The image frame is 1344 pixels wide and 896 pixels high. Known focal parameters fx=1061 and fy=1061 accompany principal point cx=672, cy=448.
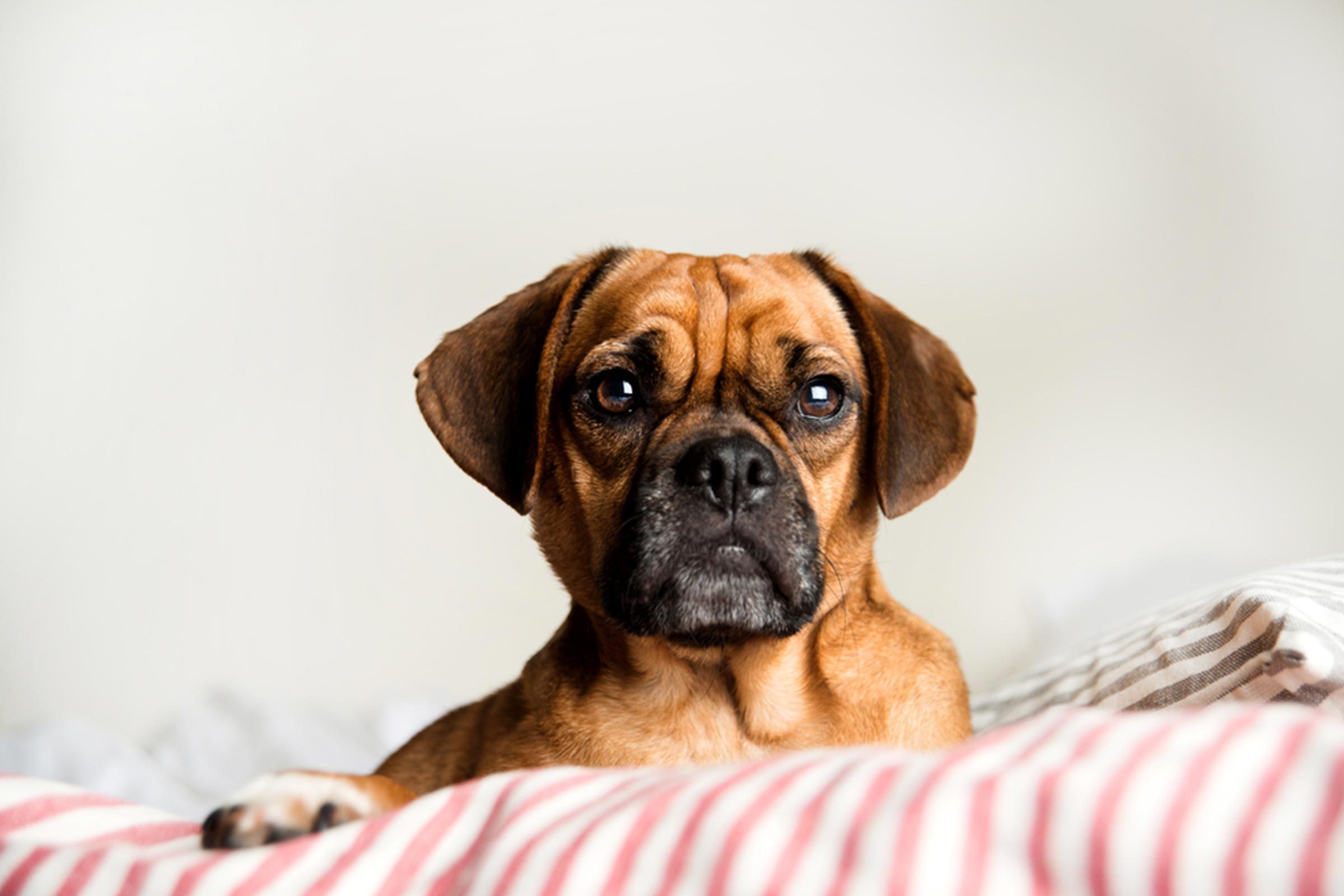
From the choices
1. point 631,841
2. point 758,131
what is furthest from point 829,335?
point 758,131

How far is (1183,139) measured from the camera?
13.5 ft

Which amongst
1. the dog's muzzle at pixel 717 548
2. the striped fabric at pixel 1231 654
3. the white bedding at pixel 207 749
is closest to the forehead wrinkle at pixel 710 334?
the dog's muzzle at pixel 717 548

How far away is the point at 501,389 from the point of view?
235 cm

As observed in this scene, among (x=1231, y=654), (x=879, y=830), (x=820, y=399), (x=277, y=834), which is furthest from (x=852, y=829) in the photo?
(x=820, y=399)

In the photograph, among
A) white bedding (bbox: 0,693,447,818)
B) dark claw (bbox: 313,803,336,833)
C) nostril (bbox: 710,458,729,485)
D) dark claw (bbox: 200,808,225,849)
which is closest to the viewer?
dark claw (bbox: 200,808,225,849)

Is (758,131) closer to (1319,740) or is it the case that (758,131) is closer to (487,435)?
(487,435)

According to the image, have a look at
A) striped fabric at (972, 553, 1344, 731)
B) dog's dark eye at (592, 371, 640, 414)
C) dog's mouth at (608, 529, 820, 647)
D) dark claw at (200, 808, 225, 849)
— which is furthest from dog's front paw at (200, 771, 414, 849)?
striped fabric at (972, 553, 1344, 731)

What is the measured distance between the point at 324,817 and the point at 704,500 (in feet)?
2.83

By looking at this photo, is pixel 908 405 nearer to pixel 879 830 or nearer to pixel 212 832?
pixel 879 830

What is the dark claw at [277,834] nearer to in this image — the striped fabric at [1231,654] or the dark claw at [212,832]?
the dark claw at [212,832]

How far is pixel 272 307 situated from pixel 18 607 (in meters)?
1.50

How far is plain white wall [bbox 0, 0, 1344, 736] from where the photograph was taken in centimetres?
413

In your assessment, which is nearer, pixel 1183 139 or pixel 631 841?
pixel 631 841

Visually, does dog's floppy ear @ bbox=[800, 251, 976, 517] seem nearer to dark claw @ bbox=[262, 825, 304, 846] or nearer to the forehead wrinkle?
the forehead wrinkle
